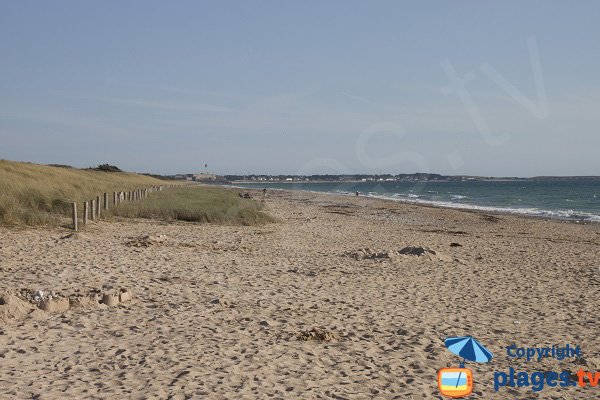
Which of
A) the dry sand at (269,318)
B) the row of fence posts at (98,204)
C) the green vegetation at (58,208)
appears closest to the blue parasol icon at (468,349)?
the dry sand at (269,318)

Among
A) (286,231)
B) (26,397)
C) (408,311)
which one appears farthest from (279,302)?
(286,231)

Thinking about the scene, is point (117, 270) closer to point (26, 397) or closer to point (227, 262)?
point (227, 262)

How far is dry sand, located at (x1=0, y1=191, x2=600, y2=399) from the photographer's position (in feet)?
20.2

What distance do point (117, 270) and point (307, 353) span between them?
617 cm

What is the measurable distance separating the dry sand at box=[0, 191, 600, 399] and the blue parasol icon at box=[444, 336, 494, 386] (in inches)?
6.0

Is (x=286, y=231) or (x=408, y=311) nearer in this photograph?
(x=408, y=311)

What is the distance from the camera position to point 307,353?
23.5 ft

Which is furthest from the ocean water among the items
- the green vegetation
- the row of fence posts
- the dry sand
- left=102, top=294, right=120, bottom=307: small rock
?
left=102, top=294, right=120, bottom=307: small rock

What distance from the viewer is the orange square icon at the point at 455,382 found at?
6098 mm

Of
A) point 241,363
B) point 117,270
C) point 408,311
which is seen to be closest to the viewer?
point 241,363

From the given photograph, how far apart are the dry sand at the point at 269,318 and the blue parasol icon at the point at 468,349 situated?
0.50 feet

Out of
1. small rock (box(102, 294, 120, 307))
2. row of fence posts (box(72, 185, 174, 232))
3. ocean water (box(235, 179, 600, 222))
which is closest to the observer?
A: small rock (box(102, 294, 120, 307))

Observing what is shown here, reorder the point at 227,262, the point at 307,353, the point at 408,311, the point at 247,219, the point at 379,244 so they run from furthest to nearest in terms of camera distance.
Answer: the point at 247,219
the point at 379,244
the point at 227,262
the point at 408,311
the point at 307,353

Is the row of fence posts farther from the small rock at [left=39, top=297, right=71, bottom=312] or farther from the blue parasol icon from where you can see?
the blue parasol icon
